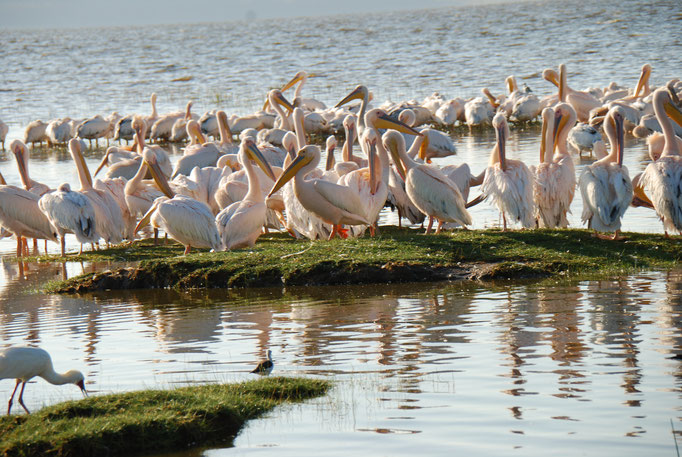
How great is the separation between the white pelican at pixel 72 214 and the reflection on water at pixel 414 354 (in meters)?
2.04

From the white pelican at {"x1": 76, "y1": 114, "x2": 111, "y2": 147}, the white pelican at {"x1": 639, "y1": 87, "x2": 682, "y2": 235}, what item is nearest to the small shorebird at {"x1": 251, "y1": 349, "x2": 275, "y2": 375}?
the white pelican at {"x1": 639, "y1": 87, "x2": 682, "y2": 235}

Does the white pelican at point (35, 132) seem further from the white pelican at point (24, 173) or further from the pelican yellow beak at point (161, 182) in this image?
the pelican yellow beak at point (161, 182)

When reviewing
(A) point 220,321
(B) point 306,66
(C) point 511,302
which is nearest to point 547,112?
(C) point 511,302

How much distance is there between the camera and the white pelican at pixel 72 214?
10.9 m

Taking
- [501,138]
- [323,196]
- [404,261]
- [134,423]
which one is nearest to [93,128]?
[323,196]

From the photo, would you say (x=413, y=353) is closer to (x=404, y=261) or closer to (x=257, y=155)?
(x=404, y=261)

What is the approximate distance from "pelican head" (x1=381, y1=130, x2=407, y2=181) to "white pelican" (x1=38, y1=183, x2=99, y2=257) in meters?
3.39

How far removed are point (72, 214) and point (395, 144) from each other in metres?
3.65

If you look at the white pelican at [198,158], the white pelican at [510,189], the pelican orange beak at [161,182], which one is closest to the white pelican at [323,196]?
the white pelican at [510,189]

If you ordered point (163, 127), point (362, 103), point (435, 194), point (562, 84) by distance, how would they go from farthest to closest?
point (163, 127), point (562, 84), point (362, 103), point (435, 194)

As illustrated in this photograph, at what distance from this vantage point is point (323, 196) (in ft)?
32.9

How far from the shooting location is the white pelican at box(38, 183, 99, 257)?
10.9 metres

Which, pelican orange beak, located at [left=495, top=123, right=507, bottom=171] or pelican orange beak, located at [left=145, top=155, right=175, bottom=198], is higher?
pelican orange beak, located at [left=495, top=123, right=507, bottom=171]

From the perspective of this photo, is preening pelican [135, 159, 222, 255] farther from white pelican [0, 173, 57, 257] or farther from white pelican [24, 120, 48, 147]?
white pelican [24, 120, 48, 147]
